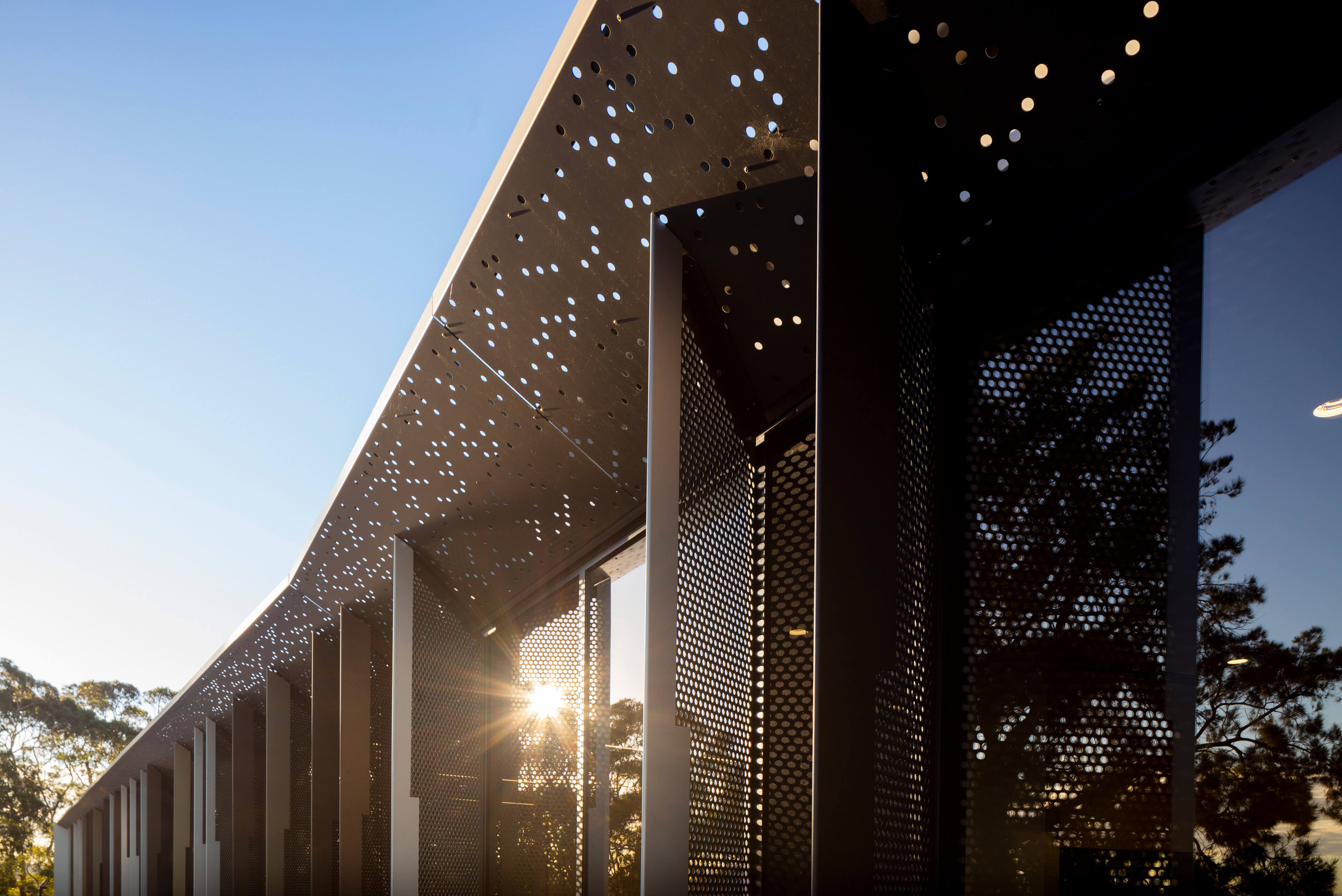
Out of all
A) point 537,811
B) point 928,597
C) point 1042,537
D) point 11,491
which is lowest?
point 537,811

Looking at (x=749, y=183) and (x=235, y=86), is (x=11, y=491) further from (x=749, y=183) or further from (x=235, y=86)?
(x=749, y=183)

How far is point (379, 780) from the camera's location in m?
12.5

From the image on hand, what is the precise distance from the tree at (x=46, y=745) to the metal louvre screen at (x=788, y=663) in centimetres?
5654

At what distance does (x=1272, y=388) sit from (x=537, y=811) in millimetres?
7459

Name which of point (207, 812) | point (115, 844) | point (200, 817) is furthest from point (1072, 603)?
point (115, 844)

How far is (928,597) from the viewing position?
2.94 m

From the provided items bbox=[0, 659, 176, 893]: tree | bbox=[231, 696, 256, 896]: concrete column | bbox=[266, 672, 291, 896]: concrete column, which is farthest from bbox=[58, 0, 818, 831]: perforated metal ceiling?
bbox=[0, 659, 176, 893]: tree

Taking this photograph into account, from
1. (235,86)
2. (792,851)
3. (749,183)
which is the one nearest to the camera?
(749,183)

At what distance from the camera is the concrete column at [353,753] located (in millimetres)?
10758

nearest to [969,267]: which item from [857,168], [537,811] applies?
[857,168]

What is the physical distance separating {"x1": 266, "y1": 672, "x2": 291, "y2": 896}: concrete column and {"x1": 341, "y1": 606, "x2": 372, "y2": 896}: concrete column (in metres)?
3.52

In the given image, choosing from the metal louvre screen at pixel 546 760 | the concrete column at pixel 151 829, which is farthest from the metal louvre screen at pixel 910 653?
the concrete column at pixel 151 829

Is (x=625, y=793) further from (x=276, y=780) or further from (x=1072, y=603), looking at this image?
(x=276, y=780)

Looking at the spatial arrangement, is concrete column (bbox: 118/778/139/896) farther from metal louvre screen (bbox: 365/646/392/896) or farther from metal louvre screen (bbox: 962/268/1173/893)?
metal louvre screen (bbox: 962/268/1173/893)
